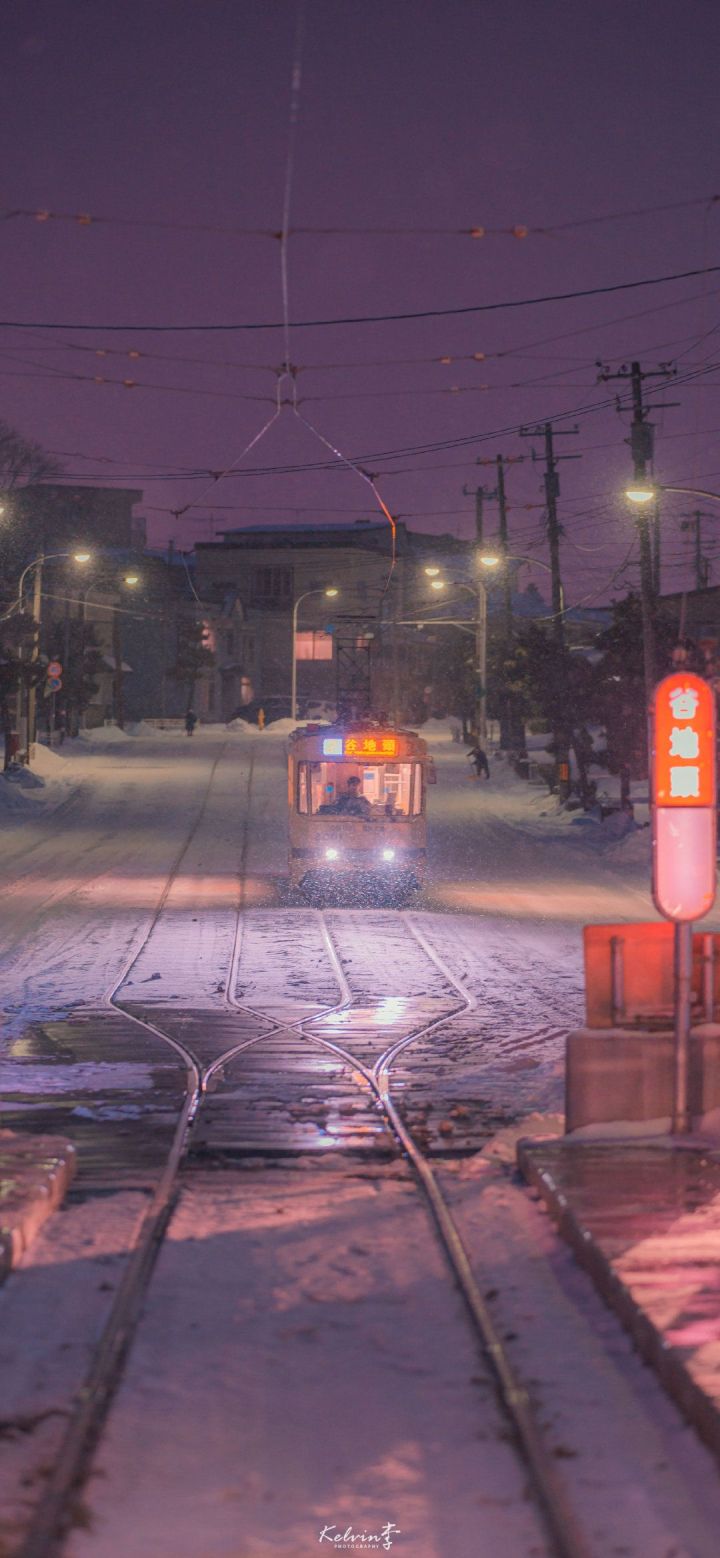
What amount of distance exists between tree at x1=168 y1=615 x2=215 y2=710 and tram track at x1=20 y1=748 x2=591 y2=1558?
77.1 meters

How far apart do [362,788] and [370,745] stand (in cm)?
87

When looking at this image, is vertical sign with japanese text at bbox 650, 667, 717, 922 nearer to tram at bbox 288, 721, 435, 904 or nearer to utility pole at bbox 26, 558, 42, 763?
tram at bbox 288, 721, 435, 904

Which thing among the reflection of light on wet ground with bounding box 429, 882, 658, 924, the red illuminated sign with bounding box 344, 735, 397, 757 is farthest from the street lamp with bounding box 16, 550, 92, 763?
the reflection of light on wet ground with bounding box 429, 882, 658, 924

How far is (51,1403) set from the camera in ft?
19.4

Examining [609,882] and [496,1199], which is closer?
[496,1199]

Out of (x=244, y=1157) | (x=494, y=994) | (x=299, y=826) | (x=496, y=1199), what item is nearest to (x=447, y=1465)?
(x=496, y=1199)

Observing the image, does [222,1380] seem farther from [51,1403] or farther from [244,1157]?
[244,1157]

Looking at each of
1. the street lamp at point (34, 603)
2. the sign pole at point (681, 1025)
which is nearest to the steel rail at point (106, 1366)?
the sign pole at point (681, 1025)

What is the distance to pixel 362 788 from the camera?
27578 millimetres

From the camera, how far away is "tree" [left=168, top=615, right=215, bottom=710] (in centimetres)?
9488

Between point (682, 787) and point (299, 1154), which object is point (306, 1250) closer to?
point (299, 1154)

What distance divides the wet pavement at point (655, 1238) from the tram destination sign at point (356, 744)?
1764 cm

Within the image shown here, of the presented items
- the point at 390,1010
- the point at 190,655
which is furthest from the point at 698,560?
the point at 390,1010

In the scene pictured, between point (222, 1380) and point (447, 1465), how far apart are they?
1147mm
